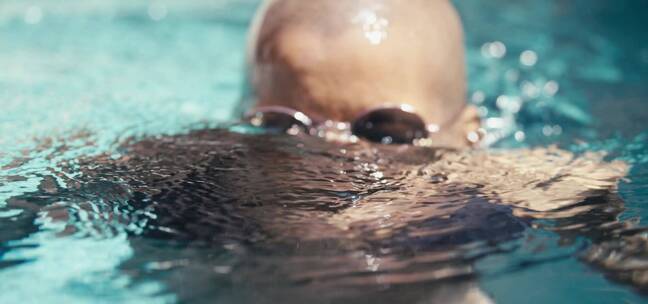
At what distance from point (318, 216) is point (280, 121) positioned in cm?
68

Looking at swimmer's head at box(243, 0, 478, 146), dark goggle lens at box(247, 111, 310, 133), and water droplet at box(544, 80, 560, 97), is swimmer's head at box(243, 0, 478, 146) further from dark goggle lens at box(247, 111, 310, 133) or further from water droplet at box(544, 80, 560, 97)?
water droplet at box(544, 80, 560, 97)

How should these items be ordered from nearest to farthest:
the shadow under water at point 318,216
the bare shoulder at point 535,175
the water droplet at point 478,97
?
1. the shadow under water at point 318,216
2. the bare shoulder at point 535,175
3. the water droplet at point 478,97

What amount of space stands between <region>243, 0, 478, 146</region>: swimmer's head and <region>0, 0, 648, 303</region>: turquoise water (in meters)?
0.31

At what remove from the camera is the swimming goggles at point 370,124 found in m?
1.97

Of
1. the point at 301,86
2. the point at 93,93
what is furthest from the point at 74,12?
the point at 301,86

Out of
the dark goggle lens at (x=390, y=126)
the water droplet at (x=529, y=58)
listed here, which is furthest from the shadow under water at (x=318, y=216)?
the water droplet at (x=529, y=58)

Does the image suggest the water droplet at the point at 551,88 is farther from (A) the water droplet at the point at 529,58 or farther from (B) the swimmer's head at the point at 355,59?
(B) the swimmer's head at the point at 355,59

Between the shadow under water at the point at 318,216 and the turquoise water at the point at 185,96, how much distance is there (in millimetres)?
37

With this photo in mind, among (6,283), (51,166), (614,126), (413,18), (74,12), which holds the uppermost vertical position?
(74,12)

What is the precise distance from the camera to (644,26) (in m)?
4.53

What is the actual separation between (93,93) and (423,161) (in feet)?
4.93

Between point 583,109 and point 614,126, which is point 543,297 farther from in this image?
point 583,109

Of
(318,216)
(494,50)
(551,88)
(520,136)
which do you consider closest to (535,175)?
(318,216)

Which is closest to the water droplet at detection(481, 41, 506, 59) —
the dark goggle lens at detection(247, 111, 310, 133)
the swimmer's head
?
the swimmer's head
